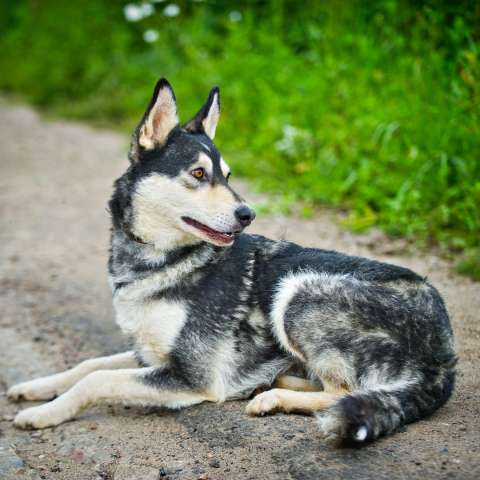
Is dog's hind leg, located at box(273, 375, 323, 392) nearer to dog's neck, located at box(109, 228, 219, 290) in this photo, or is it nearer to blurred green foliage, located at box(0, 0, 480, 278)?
dog's neck, located at box(109, 228, 219, 290)

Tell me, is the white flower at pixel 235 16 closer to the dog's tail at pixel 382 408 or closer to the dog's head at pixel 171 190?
the dog's head at pixel 171 190

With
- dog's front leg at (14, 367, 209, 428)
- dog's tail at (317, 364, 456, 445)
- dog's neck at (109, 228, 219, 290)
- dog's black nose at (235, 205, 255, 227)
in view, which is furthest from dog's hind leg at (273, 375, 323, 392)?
dog's black nose at (235, 205, 255, 227)

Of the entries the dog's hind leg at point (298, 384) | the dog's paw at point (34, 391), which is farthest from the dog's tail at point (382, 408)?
the dog's paw at point (34, 391)

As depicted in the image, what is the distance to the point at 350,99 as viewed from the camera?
25.9 feet

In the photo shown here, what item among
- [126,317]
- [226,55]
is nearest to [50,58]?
[226,55]

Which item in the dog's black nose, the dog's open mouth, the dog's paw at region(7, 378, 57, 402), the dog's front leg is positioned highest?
the dog's black nose

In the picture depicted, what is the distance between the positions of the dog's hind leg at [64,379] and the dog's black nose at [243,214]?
1104 millimetres

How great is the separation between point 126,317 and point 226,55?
6.60 meters

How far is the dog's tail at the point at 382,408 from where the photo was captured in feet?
10.2

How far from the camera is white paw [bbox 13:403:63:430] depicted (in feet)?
13.1

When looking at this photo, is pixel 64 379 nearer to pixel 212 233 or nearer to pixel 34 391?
pixel 34 391

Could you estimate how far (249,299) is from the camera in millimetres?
4055

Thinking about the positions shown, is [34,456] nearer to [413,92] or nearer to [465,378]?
[465,378]

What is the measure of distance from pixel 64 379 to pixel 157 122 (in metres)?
1.66
